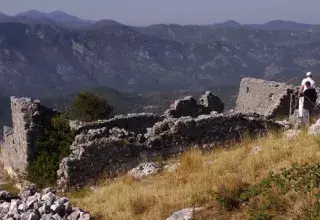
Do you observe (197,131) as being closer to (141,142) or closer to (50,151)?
(141,142)

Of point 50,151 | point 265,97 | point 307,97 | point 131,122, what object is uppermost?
point 307,97

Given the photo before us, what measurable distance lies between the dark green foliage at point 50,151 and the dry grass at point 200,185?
8246 mm

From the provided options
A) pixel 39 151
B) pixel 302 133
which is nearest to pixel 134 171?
pixel 302 133

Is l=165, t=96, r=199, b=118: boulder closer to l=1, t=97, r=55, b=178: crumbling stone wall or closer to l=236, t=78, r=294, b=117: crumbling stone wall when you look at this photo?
l=236, t=78, r=294, b=117: crumbling stone wall

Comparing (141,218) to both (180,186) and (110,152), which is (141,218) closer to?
(180,186)

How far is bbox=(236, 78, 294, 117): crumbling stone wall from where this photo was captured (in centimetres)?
2097

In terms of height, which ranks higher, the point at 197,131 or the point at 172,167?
the point at 197,131

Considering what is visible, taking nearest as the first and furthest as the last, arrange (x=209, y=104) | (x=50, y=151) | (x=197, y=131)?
1. (x=197, y=131)
2. (x=50, y=151)
3. (x=209, y=104)

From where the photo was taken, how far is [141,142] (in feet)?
50.0

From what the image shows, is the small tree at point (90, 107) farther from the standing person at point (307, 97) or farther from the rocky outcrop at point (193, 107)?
the standing person at point (307, 97)

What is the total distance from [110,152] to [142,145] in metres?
1.01

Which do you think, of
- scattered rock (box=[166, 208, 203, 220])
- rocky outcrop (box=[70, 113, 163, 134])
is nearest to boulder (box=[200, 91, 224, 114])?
rocky outcrop (box=[70, 113, 163, 134])

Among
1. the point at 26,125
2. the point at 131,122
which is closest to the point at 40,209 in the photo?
the point at 131,122

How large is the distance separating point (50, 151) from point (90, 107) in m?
11.8
